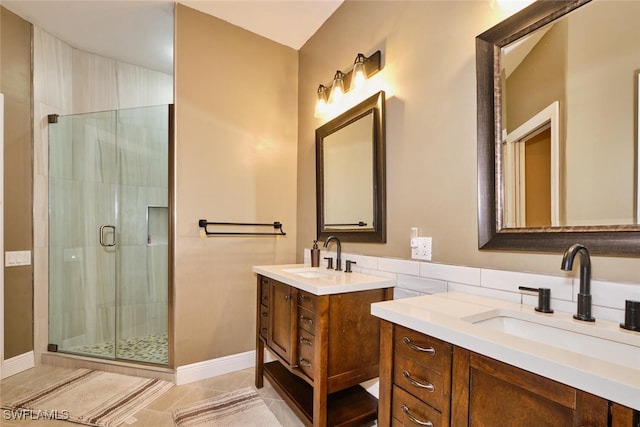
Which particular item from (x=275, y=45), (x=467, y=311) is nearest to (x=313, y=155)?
(x=275, y=45)

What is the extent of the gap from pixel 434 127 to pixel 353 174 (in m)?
0.69

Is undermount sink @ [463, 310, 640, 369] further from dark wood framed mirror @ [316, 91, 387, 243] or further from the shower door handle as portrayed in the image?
the shower door handle

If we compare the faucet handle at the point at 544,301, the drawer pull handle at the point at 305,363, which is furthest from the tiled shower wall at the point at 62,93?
the faucet handle at the point at 544,301

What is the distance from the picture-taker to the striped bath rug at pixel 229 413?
1.72 metres

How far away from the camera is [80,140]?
266cm

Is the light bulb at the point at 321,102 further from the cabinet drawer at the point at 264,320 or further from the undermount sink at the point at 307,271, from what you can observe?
the cabinet drawer at the point at 264,320

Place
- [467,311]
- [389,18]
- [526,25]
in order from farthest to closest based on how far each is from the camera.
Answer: [389,18]
[526,25]
[467,311]

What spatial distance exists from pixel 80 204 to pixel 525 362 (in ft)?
11.1

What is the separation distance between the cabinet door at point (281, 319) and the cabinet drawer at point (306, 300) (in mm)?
102

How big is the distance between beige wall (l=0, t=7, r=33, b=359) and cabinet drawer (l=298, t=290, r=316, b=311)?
2.45 metres

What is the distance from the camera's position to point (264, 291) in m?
2.03

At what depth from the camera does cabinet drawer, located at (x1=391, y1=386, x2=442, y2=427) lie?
89 cm

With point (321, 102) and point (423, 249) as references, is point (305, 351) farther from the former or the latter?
point (321, 102)

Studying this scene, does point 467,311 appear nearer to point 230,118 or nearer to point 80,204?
point 230,118
